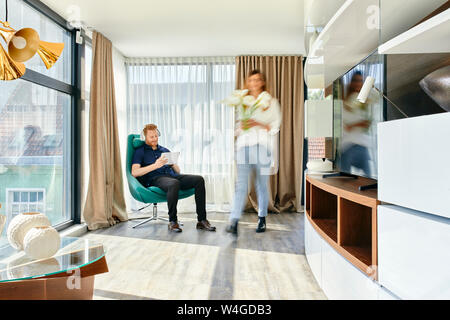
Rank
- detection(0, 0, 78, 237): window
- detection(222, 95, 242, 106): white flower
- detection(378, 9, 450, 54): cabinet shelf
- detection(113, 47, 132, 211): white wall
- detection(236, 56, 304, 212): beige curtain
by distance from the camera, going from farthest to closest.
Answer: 1. detection(113, 47, 132, 211): white wall
2. detection(236, 56, 304, 212): beige curtain
3. detection(0, 0, 78, 237): window
4. detection(378, 9, 450, 54): cabinet shelf
5. detection(222, 95, 242, 106): white flower

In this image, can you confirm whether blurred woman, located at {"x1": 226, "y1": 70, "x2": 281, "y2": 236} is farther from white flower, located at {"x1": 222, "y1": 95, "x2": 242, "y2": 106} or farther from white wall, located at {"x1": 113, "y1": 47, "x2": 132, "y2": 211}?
white wall, located at {"x1": 113, "y1": 47, "x2": 132, "y2": 211}

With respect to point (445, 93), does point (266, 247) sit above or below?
below

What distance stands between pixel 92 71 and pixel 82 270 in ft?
5.61

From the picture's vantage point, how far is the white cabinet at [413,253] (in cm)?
50

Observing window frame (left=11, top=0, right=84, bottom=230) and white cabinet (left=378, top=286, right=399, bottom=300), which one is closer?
white cabinet (left=378, top=286, right=399, bottom=300)

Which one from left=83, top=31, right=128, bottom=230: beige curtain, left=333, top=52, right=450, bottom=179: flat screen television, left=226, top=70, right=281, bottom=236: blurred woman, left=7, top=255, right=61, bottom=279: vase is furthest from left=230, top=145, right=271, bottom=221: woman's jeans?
left=83, top=31, right=128, bottom=230: beige curtain

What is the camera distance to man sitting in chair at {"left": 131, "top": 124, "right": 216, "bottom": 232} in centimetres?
210

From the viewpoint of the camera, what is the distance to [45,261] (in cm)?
77

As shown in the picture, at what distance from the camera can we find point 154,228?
7.03ft

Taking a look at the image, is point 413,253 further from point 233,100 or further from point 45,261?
point 45,261

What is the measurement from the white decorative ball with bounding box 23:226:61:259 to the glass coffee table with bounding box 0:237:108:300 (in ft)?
0.09

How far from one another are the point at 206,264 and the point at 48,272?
81cm

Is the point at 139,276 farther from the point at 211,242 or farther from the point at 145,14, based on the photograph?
the point at 145,14
